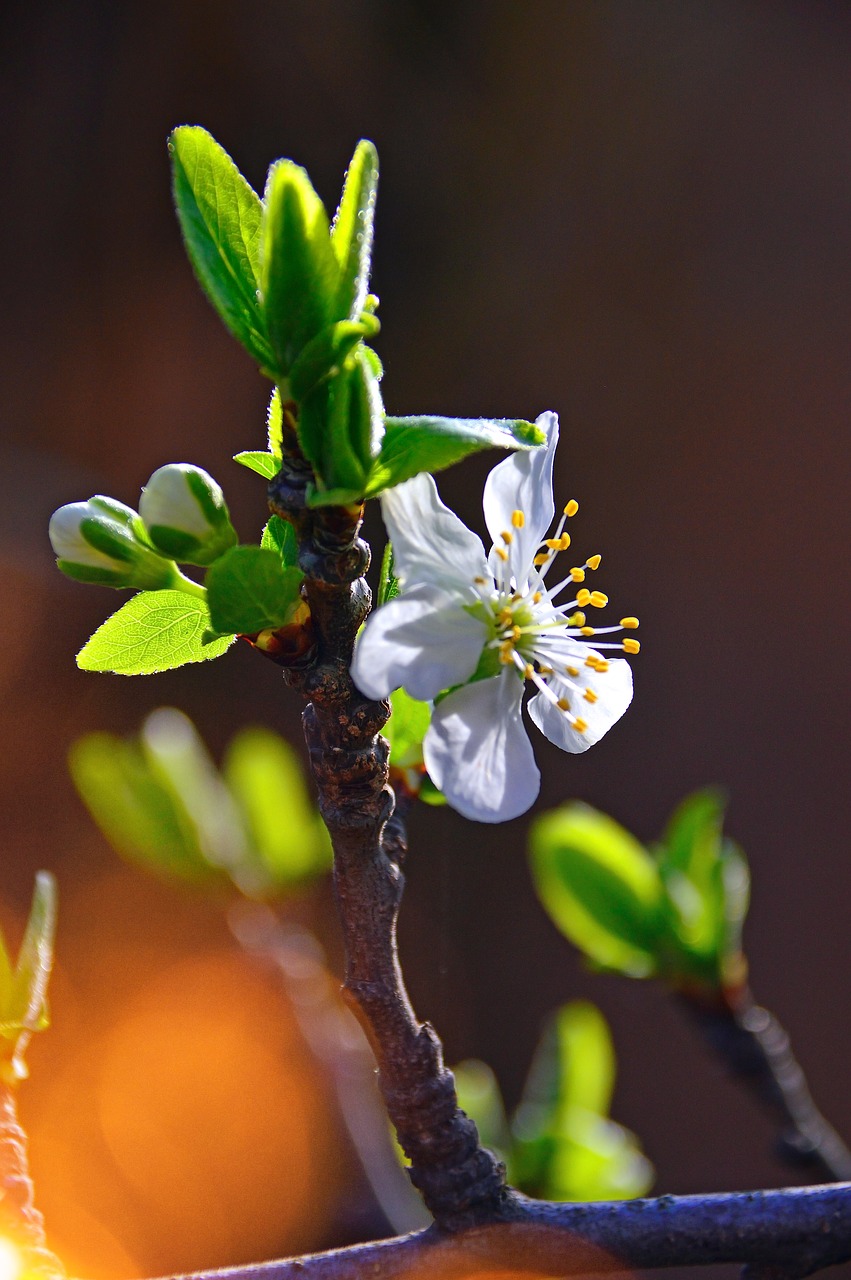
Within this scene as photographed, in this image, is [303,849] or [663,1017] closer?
[303,849]

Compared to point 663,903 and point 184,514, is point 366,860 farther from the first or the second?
point 663,903

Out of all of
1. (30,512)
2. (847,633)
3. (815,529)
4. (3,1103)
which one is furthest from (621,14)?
(3,1103)

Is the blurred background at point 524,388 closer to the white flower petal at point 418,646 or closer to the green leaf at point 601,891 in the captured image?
the green leaf at point 601,891

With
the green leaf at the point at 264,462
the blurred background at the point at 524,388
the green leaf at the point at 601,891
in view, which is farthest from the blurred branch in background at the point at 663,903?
the blurred background at the point at 524,388

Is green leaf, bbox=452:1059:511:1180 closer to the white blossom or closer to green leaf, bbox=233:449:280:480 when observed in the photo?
the white blossom

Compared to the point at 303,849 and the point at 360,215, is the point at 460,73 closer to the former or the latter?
the point at 303,849

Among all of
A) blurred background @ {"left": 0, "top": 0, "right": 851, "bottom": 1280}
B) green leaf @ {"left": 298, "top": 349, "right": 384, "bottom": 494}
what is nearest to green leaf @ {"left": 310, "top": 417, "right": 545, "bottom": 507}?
green leaf @ {"left": 298, "top": 349, "right": 384, "bottom": 494}

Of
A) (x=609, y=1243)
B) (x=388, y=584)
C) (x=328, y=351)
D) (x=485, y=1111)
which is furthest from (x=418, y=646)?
(x=485, y=1111)
